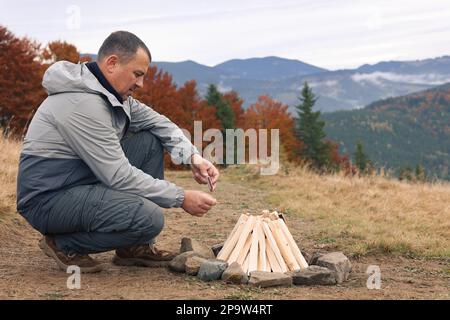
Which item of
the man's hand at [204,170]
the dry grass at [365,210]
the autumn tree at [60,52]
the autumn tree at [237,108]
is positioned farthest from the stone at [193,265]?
the autumn tree at [237,108]

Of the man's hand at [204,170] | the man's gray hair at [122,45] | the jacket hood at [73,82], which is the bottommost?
the man's hand at [204,170]

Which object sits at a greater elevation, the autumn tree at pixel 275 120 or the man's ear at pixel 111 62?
the man's ear at pixel 111 62

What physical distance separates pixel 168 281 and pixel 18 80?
22.8 meters

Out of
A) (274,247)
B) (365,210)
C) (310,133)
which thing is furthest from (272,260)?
(310,133)

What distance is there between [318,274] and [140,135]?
1.78m

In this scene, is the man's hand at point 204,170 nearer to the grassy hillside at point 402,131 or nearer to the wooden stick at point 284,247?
the wooden stick at point 284,247

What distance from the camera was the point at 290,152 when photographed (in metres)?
51.8

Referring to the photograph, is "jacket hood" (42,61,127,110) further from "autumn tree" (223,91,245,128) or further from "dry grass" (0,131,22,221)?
"autumn tree" (223,91,245,128)

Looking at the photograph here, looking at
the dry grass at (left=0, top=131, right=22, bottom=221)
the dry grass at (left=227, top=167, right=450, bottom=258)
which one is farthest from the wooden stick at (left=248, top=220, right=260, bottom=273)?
the dry grass at (left=0, top=131, right=22, bottom=221)

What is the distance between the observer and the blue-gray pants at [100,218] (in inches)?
158

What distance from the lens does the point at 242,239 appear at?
4.58 m

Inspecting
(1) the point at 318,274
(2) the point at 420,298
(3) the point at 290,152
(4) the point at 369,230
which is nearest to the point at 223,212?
(4) the point at 369,230

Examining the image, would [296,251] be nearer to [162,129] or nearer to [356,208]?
[162,129]

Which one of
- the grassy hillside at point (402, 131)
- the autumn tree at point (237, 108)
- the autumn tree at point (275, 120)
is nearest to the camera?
the autumn tree at point (237, 108)
